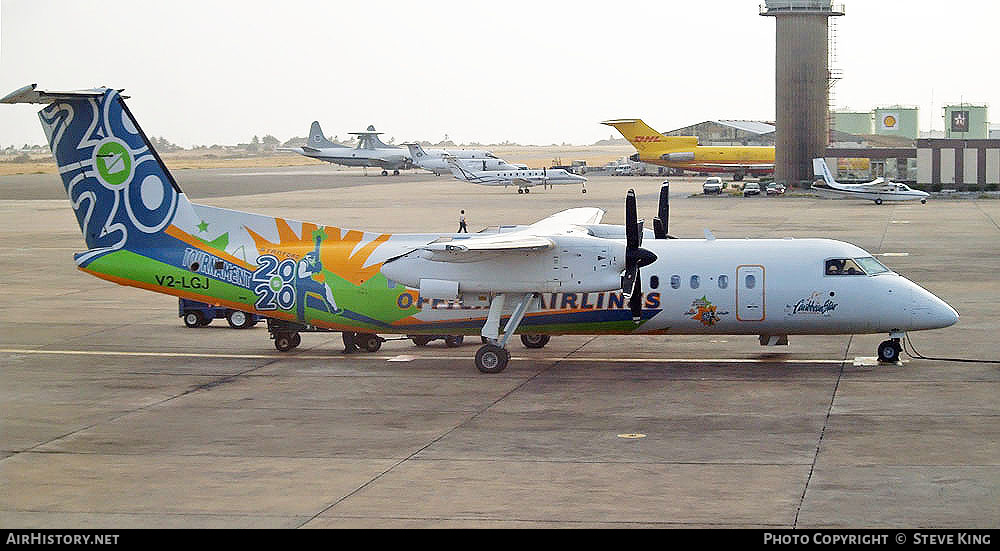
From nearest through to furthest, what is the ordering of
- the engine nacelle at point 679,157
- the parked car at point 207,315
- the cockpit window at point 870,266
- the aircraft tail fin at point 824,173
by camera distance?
the cockpit window at point 870,266, the parked car at point 207,315, the aircraft tail fin at point 824,173, the engine nacelle at point 679,157

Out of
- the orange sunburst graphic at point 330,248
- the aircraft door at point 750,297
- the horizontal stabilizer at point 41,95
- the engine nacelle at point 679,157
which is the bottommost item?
the aircraft door at point 750,297

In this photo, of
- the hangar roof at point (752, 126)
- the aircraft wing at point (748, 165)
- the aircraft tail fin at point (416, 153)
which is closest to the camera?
the aircraft wing at point (748, 165)

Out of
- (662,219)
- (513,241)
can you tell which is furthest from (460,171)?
(513,241)

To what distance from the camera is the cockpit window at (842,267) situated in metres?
26.9

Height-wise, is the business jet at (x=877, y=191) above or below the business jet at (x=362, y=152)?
below

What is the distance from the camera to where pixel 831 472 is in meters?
17.8

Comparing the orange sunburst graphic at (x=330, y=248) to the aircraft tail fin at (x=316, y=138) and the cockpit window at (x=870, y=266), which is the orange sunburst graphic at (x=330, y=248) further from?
the aircraft tail fin at (x=316, y=138)

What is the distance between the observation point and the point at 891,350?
2703 centimetres

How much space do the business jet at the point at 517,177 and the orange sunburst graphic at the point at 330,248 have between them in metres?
87.4

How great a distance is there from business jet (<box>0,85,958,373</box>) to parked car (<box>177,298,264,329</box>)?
461 centimetres

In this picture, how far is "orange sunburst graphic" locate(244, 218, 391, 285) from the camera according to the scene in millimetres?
28125

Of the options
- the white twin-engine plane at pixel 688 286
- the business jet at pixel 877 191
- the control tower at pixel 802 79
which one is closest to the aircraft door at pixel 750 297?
the white twin-engine plane at pixel 688 286

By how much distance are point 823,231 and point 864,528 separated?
53.1 metres
